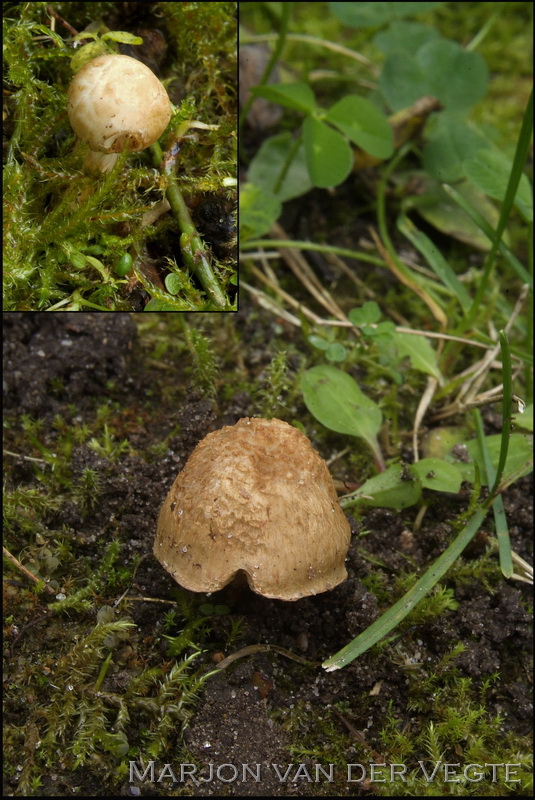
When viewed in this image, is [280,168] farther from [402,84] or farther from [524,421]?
[524,421]

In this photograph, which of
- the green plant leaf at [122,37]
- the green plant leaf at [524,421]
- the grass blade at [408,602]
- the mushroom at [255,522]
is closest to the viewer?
the mushroom at [255,522]

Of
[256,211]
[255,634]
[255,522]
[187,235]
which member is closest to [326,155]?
[256,211]

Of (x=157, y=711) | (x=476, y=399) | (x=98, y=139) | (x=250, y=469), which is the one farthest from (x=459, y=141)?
(x=157, y=711)

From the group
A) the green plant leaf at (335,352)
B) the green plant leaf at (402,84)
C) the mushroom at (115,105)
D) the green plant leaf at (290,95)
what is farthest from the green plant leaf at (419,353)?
the green plant leaf at (402,84)

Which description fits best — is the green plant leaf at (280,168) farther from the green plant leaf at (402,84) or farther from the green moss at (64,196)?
the green moss at (64,196)

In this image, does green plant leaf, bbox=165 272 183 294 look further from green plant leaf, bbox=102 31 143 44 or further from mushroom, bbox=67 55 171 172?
green plant leaf, bbox=102 31 143 44

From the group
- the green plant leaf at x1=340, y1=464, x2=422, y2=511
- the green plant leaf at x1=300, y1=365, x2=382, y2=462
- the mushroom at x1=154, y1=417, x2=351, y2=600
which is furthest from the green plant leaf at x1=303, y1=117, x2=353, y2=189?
the mushroom at x1=154, y1=417, x2=351, y2=600

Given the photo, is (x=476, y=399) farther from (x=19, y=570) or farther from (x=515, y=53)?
(x=515, y=53)

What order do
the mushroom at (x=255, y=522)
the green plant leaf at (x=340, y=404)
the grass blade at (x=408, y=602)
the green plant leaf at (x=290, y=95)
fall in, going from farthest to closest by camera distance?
1. the green plant leaf at (x=290, y=95)
2. the green plant leaf at (x=340, y=404)
3. the grass blade at (x=408, y=602)
4. the mushroom at (x=255, y=522)
